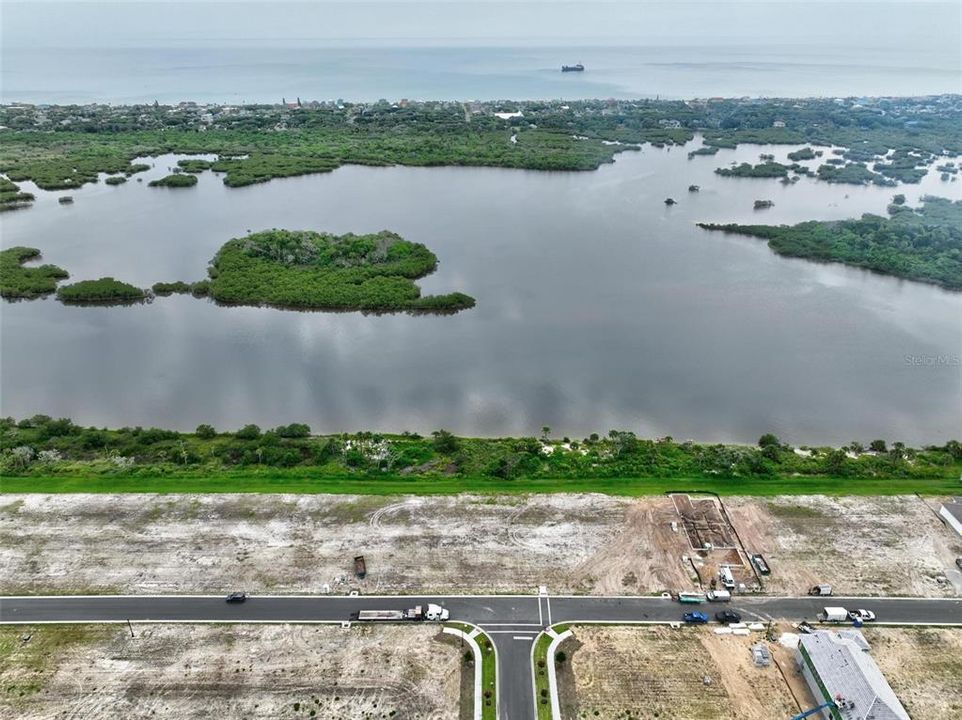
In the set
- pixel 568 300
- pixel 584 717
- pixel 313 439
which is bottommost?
pixel 584 717

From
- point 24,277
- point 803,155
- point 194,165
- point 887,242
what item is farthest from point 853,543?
point 194,165

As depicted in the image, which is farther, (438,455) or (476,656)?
(438,455)

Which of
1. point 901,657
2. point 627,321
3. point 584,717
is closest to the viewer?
point 584,717

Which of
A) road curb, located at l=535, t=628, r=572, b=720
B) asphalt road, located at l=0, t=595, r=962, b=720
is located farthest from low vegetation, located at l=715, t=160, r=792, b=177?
road curb, located at l=535, t=628, r=572, b=720

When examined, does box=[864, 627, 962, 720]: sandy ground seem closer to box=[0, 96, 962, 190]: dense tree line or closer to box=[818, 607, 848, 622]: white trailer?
box=[818, 607, 848, 622]: white trailer

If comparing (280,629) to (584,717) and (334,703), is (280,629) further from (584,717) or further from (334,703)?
(584,717)

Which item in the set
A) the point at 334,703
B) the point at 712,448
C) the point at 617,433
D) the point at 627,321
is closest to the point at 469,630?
the point at 334,703

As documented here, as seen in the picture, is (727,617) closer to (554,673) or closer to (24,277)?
(554,673)
